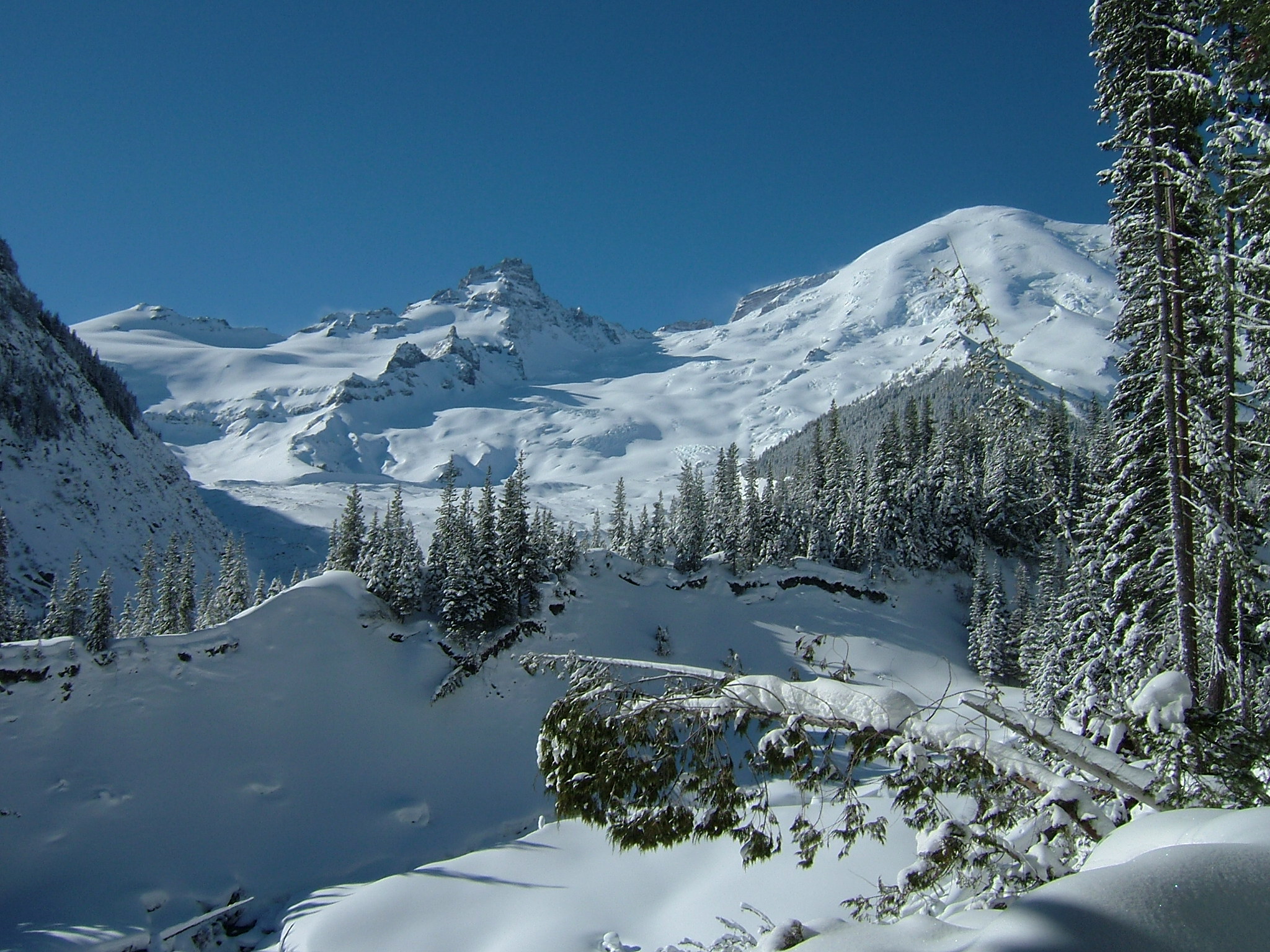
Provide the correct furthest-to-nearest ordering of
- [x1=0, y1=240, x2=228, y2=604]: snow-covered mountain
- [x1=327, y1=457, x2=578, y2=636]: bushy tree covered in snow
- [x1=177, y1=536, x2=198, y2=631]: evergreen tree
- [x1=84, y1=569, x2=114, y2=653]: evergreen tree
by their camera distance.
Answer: [x1=0, y1=240, x2=228, y2=604]: snow-covered mountain, [x1=177, y1=536, x2=198, y2=631]: evergreen tree, [x1=84, y1=569, x2=114, y2=653]: evergreen tree, [x1=327, y1=457, x2=578, y2=636]: bushy tree covered in snow

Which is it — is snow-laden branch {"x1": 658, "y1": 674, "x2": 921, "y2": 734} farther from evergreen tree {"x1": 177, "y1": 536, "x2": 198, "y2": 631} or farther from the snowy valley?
evergreen tree {"x1": 177, "y1": 536, "x2": 198, "y2": 631}

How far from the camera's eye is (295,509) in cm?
16175

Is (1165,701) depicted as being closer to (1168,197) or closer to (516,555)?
(1168,197)

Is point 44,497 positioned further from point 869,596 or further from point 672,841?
point 672,841

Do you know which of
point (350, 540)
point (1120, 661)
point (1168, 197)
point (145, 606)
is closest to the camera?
point (1168, 197)

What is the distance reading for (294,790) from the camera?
30359 millimetres

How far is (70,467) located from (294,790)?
8613 centimetres

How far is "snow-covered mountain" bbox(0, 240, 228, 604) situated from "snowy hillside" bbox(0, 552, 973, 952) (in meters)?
60.8

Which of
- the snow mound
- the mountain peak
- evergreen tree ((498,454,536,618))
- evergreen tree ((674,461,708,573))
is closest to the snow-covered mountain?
the mountain peak

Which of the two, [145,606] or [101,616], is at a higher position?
[101,616]

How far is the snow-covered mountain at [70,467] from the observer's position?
82.2 metres

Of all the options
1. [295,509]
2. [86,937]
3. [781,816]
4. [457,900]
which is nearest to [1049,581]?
[781,816]

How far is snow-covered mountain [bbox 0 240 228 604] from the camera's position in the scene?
8219 cm

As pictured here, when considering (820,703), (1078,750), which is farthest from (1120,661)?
(820,703)
